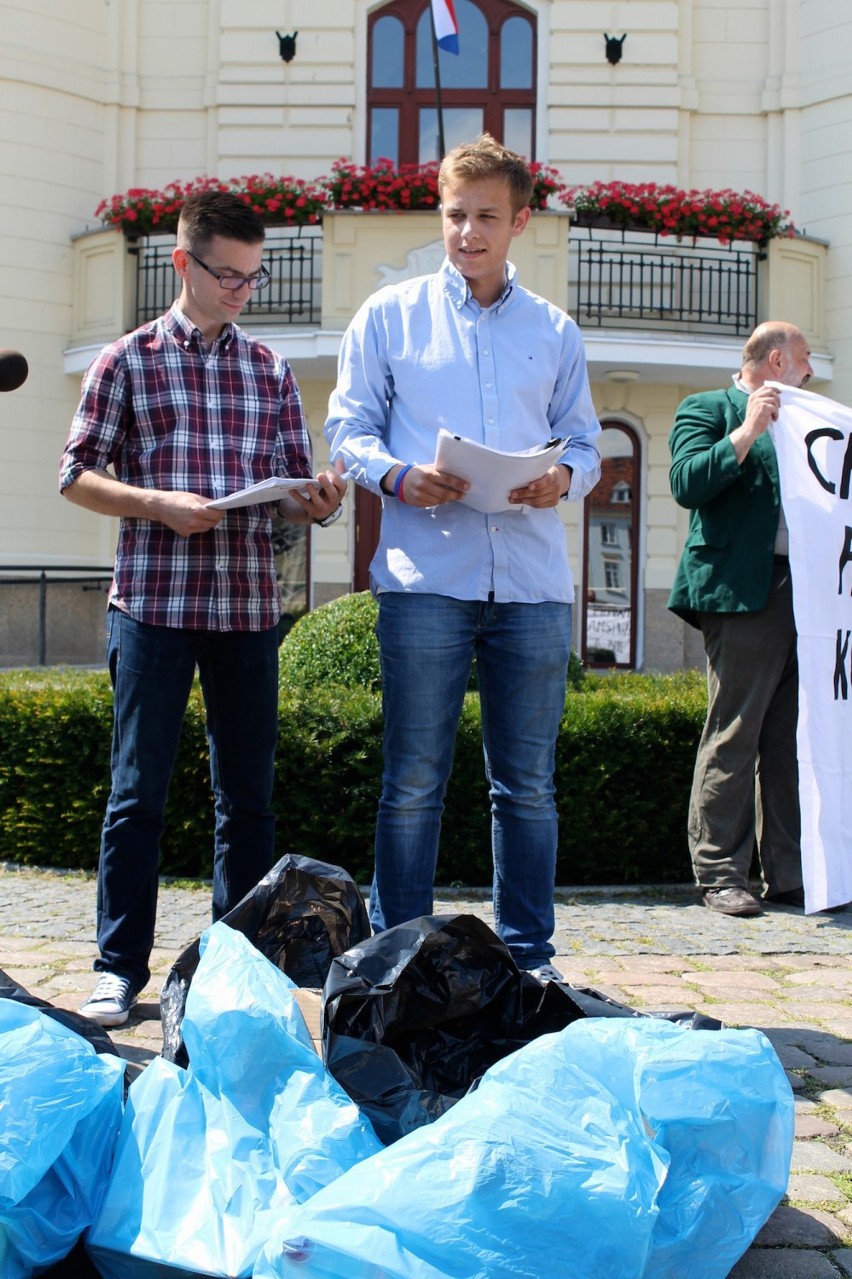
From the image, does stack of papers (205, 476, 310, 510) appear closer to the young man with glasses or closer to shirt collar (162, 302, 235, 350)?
the young man with glasses

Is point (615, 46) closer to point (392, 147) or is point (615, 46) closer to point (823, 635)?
point (392, 147)

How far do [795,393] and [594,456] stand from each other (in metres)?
1.34

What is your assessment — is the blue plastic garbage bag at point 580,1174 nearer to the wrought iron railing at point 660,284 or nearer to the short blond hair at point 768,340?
the short blond hair at point 768,340

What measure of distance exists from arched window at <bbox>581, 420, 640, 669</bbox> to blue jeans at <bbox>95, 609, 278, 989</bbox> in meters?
13.4

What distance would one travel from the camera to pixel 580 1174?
1912mm

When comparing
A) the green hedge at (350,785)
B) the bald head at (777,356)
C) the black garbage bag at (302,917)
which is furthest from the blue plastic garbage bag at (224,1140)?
the bald head at (777,356)

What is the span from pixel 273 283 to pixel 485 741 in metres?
13.0

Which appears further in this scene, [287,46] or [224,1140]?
[287,46]

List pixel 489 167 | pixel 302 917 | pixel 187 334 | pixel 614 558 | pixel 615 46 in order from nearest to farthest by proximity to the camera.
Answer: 1. pixel 302 917
2. pixel 489 167
3. pixel 187 334
4. pixel 615 46
5. pixel 614 558

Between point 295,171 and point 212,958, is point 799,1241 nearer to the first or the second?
point 212,958

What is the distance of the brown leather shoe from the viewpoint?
5.14 m

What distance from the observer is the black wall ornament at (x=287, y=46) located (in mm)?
16734

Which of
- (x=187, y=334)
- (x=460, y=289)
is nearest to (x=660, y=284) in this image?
(x=460, y=289)

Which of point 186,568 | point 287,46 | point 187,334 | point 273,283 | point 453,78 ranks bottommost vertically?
point 186,568
